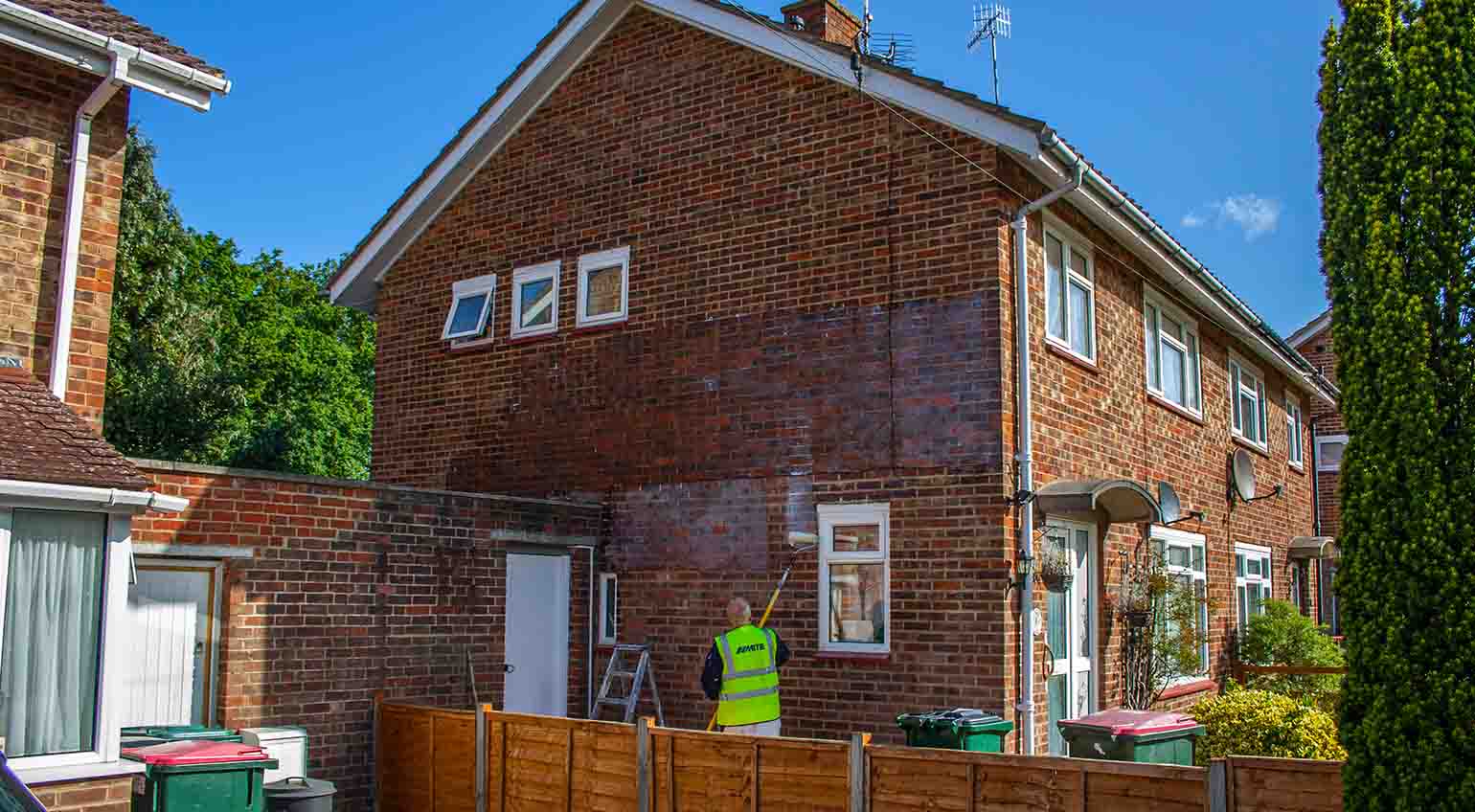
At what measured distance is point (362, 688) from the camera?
1140cm

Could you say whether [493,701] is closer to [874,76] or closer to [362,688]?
[362,688]

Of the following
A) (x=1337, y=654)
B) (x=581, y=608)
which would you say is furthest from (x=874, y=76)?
(x=1337, y=654)

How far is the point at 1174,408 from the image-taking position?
16062 mm

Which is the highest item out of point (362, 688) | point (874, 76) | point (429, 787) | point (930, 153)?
point (874, 76)

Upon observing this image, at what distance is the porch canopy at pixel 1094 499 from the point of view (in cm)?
1169

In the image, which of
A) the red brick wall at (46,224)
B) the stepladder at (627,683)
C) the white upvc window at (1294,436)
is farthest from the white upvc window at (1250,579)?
the red brick wall at (46,224)

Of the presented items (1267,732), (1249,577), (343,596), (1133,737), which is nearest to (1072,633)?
(1267,732)

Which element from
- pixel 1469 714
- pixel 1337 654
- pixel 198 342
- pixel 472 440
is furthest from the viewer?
pixel 198 342

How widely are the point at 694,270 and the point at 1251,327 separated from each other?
8.79 metres

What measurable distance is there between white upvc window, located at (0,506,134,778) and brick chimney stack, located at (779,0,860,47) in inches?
348

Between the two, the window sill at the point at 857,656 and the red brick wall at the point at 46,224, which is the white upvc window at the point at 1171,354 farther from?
the red brick wall at the point at 46,224

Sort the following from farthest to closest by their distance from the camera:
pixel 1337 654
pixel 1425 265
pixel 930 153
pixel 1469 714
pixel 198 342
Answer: pixel 198 342, pixel 1337 654, pixel 930 153, pixel 1425 265, pixel 1469 714

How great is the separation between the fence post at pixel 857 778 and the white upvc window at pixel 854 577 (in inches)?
122

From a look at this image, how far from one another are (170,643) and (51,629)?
257 centimetres
